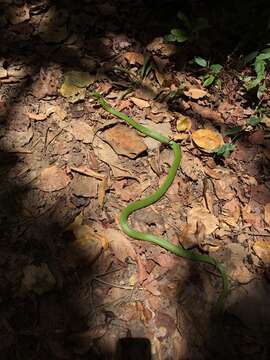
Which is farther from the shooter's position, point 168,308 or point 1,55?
point 1,55

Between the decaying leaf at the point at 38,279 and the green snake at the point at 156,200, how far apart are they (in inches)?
23.3

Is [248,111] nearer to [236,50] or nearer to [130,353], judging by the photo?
[236,50]

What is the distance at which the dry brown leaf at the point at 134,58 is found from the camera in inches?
153

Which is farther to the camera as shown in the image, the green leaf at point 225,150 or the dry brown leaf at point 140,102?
the dry brown leaf at point 140,102

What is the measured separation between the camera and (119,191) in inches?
123

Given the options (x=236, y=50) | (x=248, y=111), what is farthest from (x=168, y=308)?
(x=236, y=50)

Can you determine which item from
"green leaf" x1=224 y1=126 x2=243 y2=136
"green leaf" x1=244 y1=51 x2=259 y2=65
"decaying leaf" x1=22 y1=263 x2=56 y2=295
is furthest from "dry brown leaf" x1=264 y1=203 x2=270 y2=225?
"decaying leaf" x1=22 y1=263 x2=56 y2=295

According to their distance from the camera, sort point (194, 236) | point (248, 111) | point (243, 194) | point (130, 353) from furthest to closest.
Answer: point (248, 111)
point (243, 194)
point (194, 236)
point (130, 353)

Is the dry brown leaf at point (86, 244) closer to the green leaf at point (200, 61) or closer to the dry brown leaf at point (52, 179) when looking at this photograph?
the dry brown leaf at point (52, 179)

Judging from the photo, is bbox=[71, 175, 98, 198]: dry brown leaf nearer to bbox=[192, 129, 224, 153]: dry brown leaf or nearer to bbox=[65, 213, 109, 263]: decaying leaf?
bbox=[65, 213, 109, 263]: decaying leaf

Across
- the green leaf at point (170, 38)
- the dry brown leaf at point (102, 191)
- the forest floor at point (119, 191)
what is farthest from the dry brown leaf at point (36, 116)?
the green leaf at point (170, 38)

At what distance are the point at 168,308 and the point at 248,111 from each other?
1.94m

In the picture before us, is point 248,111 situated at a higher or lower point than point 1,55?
lower

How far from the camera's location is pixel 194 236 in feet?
9.65
